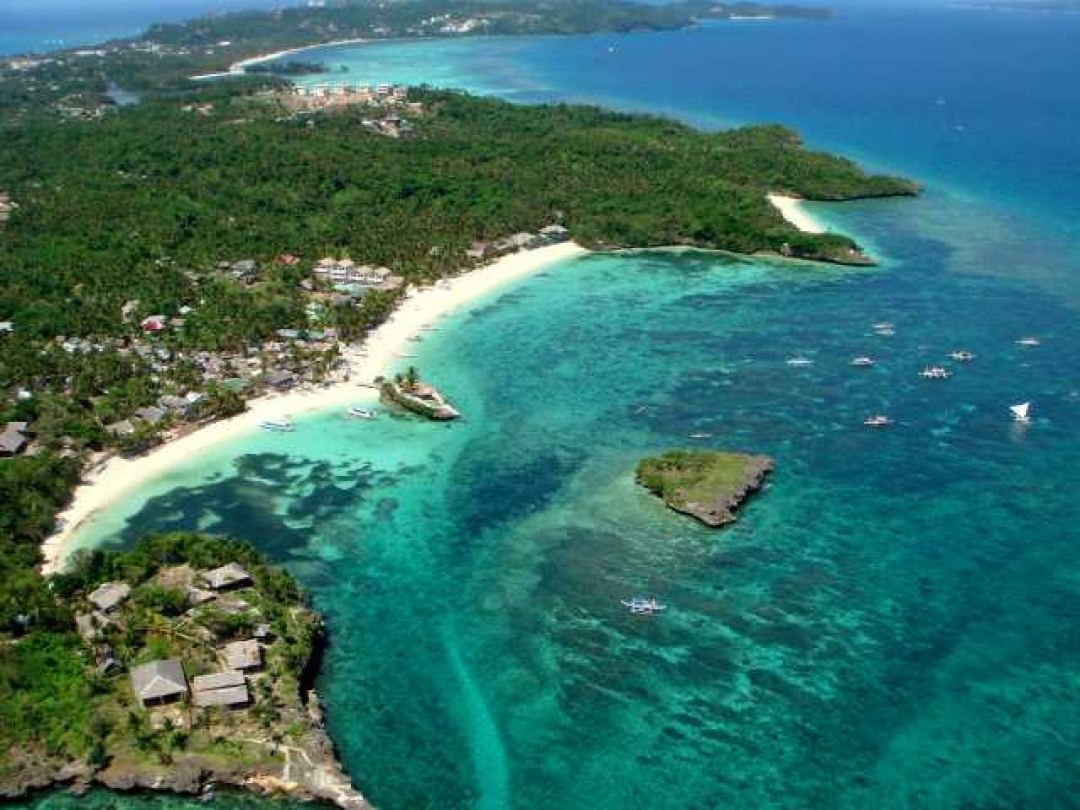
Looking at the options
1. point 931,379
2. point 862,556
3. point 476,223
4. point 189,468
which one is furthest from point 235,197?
point 862,556

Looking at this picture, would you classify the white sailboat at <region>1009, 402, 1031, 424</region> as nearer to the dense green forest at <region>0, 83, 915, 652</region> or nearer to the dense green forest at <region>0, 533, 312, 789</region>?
the dense green forest at <region>0, 83, 915, 652</region>

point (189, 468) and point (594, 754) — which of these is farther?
point (189, 468)

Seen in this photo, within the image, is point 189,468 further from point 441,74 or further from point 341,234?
point 441,74

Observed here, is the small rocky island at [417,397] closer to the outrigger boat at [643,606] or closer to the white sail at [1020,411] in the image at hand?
the outrigger boat at [643,606]

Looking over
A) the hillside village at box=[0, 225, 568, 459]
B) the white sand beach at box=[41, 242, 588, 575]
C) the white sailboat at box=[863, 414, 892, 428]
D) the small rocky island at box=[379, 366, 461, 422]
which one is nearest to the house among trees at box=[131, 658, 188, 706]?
the white sand beach at box=[41, 242, 588, 575]

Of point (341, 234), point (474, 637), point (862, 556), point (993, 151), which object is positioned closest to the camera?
point (474, 637)

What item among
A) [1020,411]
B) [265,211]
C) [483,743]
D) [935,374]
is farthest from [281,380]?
[1020,411]

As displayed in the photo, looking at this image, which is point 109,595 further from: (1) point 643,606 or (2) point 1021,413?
(2) point 1021,413
